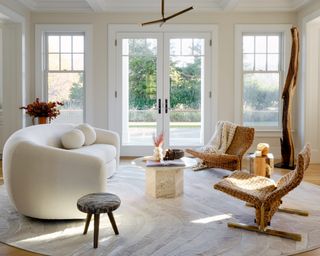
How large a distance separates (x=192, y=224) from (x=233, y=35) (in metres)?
4.44

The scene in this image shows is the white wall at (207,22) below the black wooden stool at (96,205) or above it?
above

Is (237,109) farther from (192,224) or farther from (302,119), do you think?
(192,224)

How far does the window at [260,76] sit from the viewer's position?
690 centimetres

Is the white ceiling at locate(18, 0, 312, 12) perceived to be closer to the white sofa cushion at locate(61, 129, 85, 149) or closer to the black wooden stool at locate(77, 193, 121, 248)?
the white sofa cushion at locate(61, 129, 85, 149)

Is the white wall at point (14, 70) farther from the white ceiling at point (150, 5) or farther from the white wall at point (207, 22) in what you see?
the white ceiling at point (150, 5)

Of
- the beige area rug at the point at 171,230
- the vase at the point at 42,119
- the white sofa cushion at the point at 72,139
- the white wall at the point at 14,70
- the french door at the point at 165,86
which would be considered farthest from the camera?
the french door at the point at 165,86

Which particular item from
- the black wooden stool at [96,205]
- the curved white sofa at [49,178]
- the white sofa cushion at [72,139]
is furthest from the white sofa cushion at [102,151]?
the black wooden stool at [96,205]

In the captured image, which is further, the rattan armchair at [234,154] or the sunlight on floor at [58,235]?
the rattan armchair at [234,154]

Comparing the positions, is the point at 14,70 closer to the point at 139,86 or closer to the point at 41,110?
the point at 41,110

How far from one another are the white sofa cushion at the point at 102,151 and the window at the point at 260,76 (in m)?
2.85

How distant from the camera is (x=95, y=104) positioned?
22.9 feet

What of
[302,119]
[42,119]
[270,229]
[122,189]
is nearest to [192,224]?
[270,229]

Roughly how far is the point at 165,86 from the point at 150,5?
1.46 metres

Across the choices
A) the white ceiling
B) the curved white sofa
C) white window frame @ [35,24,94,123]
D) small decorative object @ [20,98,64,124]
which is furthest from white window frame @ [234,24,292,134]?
the curved white sofa
